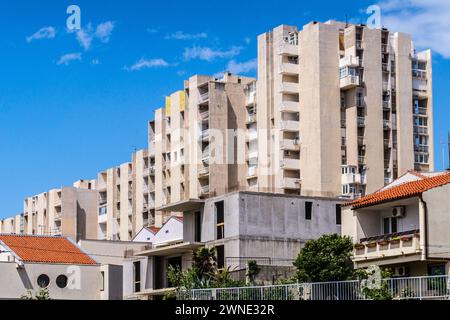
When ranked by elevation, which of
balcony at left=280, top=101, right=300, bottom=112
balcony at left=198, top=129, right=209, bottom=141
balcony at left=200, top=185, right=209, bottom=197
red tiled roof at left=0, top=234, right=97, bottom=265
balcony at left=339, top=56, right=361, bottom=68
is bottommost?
red tiled roof at left=0, top=234, right=97, bottom=265

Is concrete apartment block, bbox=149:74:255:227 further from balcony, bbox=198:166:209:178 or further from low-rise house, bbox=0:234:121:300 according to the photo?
low-rise house, bbox=0:234:121:300

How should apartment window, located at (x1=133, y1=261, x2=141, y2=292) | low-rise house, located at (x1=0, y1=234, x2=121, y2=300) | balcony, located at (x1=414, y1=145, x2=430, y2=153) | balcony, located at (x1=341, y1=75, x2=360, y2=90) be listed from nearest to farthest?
low-rise house, located at (x1=0, y1=234, x2=121, y2=300) → apartment window, located at (x1=133, y1=261, x2=141, y2=292) → balcony, located at (x1=341, y1=75, x2=360, y2=90) → balcony, located at (x1=414, y1=145, x2=430, y2=153)

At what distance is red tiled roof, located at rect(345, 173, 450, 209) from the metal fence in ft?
41.8

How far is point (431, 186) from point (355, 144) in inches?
1504

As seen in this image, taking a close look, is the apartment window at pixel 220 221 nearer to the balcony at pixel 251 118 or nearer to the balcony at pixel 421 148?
the balcony at pixel 251 118

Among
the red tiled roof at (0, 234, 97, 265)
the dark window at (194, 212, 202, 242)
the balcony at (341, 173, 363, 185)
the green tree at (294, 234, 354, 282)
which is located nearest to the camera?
the green tree at (294, 234, 354, 282)

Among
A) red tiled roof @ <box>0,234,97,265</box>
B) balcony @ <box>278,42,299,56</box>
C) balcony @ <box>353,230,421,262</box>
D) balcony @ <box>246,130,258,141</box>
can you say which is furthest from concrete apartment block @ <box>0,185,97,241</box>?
balcony @ <box>353,230,421,262</box>

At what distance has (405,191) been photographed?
2040 inches

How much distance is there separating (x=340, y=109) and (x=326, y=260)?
38949mm

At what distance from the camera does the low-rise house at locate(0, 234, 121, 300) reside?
2628 inches

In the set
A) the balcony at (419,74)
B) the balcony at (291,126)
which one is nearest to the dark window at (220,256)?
the balcony at (291,126)

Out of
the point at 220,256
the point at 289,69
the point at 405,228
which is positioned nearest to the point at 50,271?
the point at 220,256

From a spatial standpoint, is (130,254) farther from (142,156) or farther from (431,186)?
(142,156)
